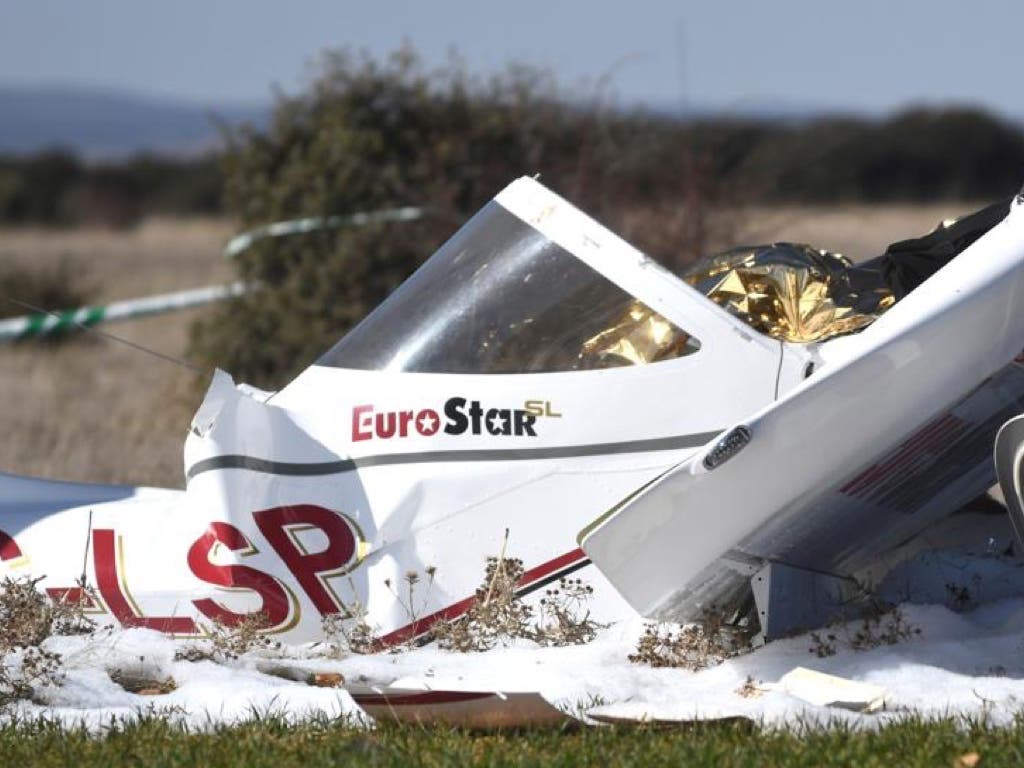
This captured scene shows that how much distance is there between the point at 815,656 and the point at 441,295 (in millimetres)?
1465

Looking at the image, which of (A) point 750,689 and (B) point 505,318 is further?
(B) point 505,318

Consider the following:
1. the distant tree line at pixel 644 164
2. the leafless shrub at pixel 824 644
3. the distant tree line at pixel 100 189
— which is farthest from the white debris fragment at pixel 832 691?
the distant tree line at pixel 100 189

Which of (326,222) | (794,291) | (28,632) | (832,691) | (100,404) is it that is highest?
(326,222)

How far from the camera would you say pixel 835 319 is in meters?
4.89

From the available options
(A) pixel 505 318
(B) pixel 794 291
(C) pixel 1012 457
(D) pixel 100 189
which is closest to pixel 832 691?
(C) pixel 1012 457

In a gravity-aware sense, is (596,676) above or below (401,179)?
below

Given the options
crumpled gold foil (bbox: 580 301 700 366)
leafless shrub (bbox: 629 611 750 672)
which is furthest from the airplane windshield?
leafless shrub (bbox: 629 611 750 672)

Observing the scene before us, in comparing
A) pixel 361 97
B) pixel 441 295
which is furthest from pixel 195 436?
pixel 361 97

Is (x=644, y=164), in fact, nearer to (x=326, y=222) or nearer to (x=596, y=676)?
(x=326, y=222)

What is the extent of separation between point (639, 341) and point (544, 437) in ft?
1.20

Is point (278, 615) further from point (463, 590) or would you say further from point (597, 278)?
point (597, 278)

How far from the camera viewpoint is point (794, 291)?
5.04m

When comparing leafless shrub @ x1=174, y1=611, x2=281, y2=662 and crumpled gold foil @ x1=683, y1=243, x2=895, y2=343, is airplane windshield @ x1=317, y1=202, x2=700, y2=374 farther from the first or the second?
leafless shrub @ x1=174, y1=611, x2=281, y2=662

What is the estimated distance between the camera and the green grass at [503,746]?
149 inches
